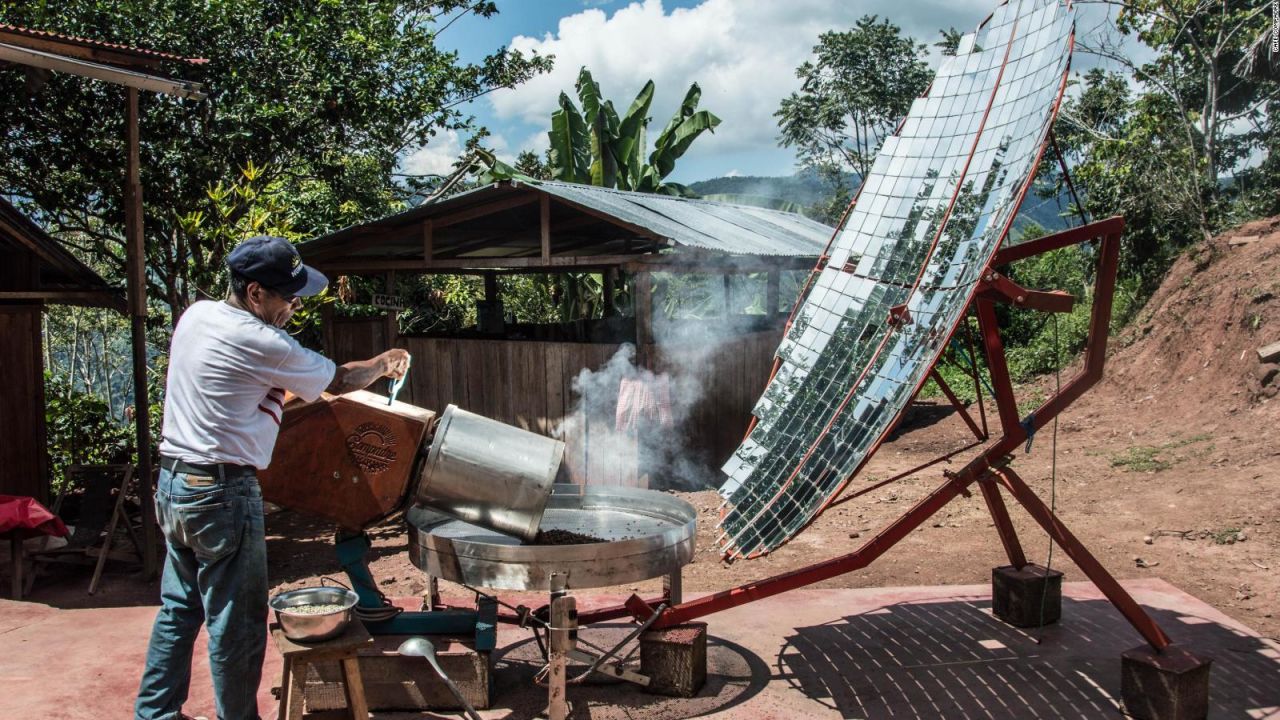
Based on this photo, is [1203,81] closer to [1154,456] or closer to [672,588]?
[1154,456]

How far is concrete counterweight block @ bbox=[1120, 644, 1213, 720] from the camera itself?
4430 millimetres

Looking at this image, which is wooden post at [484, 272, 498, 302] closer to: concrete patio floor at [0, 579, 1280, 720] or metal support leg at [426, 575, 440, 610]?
concrete patio floor at [0, 579, 1280, 720]

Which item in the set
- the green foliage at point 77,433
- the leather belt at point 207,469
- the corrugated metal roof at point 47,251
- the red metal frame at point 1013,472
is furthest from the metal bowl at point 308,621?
the green foliage at point 77,433

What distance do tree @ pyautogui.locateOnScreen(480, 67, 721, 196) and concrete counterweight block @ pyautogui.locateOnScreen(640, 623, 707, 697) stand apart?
41.7 ft

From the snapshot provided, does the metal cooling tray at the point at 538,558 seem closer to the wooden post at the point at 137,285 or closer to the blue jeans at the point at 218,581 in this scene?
the blue jeans at the point at 218,581

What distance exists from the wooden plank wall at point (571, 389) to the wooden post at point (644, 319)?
15cm

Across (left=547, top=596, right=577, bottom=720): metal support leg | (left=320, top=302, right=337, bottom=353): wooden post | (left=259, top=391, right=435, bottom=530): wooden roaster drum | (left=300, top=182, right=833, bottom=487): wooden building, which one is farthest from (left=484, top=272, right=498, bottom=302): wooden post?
(left=547, top=596, right=577, bottom=720): metal support leg

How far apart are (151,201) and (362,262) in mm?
3867

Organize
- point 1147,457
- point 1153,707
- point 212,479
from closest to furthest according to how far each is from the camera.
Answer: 1. point 212,479
2. point 1153,707
3. point 1147,457

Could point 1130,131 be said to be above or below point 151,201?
above

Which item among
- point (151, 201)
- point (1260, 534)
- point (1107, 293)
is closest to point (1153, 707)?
point (1107, 293)

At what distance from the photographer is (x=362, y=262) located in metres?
11.6

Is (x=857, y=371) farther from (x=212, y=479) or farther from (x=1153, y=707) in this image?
(x=212, y=479)

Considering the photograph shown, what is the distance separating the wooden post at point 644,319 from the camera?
31.8ft
